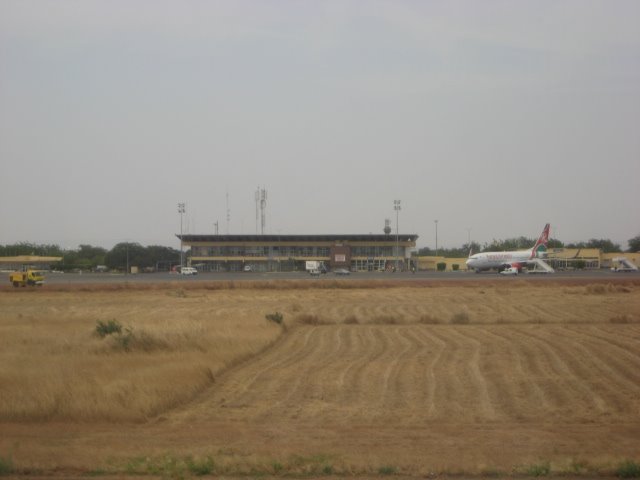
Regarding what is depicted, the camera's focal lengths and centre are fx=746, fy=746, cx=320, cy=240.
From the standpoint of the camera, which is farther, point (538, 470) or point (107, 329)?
point (107, 329)

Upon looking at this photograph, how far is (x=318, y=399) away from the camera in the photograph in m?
15.2

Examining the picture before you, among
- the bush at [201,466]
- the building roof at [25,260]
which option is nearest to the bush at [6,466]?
the bush at [201,466]

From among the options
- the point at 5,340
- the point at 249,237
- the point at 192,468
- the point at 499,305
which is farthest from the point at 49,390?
the point at 249,237

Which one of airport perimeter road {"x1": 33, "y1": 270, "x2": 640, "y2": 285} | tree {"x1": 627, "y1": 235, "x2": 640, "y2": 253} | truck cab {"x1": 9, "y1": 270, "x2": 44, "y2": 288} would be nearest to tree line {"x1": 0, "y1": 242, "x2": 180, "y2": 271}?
airport perimeter road {"x1": 33, "y1": 270, "x2": 640, "y2": 285}

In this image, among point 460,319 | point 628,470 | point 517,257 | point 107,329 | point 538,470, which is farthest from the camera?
point 517,257

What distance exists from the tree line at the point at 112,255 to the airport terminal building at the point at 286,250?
1117 centimetres

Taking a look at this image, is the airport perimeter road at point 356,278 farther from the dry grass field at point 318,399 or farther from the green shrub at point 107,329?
the green shrub at point 107,329

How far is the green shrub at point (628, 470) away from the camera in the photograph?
9.52 metres

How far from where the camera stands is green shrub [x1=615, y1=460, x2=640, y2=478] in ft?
31.2

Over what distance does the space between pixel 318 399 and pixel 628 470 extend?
692cm

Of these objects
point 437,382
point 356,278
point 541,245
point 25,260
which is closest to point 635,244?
point 541,245

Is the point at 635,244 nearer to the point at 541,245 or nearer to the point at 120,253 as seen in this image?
the point at 541,245

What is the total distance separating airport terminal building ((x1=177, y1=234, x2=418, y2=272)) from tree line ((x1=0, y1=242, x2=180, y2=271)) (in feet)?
36.7

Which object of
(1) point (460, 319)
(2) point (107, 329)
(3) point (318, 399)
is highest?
(2) point (107, 329)
